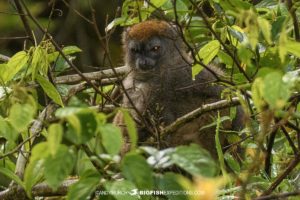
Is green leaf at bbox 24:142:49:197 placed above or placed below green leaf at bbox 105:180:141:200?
above

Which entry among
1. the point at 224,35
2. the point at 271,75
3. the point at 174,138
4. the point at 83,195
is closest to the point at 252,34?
the point at 271,75

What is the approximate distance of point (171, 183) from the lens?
284cm

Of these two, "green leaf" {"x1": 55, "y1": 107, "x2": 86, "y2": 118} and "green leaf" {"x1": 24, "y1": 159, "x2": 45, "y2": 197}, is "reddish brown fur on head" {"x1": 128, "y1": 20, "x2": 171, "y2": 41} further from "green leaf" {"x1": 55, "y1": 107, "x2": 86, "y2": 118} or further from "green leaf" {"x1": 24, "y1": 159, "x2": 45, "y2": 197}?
"green leaf" {"x1": 55, "y1": 107, "x2": 86, "y2": 118}

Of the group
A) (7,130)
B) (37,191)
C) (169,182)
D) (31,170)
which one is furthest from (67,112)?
(37,191)

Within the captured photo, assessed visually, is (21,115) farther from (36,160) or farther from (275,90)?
(275,90)

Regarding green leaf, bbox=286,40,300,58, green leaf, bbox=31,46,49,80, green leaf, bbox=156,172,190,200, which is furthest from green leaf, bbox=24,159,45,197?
green leaf, bbox=286,40,300,58

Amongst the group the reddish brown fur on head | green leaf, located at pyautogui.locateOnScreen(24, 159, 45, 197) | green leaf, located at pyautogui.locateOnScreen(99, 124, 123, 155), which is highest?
the reddish brown fur on head

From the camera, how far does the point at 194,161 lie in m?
2.52

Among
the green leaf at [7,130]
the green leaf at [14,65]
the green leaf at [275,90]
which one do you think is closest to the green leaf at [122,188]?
the green leaf at [7,130]

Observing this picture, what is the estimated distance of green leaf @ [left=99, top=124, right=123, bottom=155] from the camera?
8.22 feet

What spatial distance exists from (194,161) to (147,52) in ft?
14.5

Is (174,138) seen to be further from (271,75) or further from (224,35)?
(271,75)

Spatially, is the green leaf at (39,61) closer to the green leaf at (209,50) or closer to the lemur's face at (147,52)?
the green leaf at (209,50)

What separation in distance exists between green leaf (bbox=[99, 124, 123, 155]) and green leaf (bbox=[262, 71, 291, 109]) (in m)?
0.55
